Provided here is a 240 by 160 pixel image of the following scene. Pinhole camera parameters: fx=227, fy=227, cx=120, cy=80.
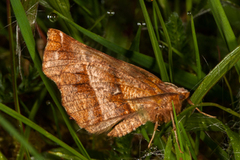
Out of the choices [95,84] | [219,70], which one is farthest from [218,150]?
[95,84]

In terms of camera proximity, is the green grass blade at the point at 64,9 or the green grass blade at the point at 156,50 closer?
the green grass blade at the point at 156,50

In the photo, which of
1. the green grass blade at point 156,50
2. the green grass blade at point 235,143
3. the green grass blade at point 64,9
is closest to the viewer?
the green grass blade at point 235,143

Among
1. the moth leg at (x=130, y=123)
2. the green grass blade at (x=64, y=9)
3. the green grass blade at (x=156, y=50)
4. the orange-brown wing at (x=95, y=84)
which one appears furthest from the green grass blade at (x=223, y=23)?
the green grass blade at (x=64, y=9)

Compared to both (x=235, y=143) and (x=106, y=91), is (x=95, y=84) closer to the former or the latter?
(x=106, y=91)

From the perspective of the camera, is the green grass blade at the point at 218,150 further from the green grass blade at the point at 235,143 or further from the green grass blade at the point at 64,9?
the green grass blade at the point at 64,9

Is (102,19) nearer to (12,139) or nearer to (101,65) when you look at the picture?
(101,65)

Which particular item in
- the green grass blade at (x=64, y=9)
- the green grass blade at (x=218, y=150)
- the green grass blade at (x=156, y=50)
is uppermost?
the green grass blade at (x=64, y=9)
